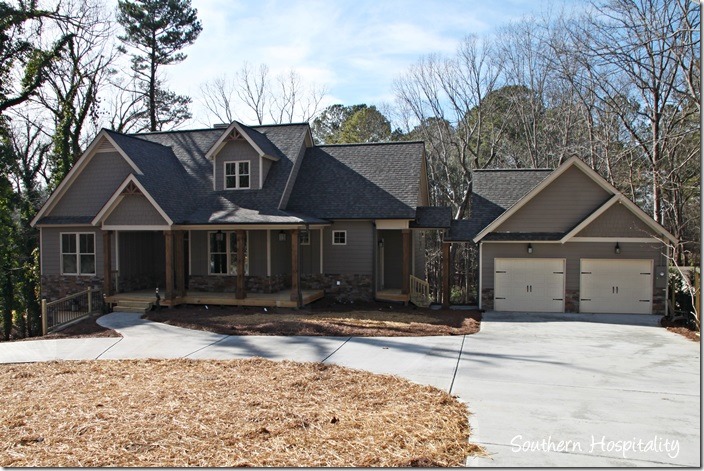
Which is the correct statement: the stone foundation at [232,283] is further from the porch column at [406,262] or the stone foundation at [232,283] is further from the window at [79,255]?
the porch column at [406,262]

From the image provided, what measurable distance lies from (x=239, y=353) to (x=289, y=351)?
101cm

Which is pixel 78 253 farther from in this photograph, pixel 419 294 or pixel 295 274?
pixel 419 294

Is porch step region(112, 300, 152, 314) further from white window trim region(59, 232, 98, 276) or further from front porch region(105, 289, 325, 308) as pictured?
white window trim region(59, 232, 98, 276)

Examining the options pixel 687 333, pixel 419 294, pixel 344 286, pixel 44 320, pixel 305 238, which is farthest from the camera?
pixel 305 238

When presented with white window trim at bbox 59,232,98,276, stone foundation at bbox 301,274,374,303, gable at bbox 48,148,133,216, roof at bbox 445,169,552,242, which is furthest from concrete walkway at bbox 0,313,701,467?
gable at bbox 48,148,133,216

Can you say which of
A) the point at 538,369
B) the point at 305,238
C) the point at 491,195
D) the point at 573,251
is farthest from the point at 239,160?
the point at 538,369

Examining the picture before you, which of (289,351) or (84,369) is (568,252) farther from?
(84,369)

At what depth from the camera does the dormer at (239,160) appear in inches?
707

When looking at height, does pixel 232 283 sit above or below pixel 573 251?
below

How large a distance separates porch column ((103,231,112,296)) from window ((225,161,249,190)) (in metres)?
4.41

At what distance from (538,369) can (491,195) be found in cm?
1033

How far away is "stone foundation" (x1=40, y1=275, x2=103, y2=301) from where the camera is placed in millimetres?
17750

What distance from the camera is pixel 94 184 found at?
1825 cm

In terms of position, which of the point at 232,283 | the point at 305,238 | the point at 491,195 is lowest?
the point at 232,283
